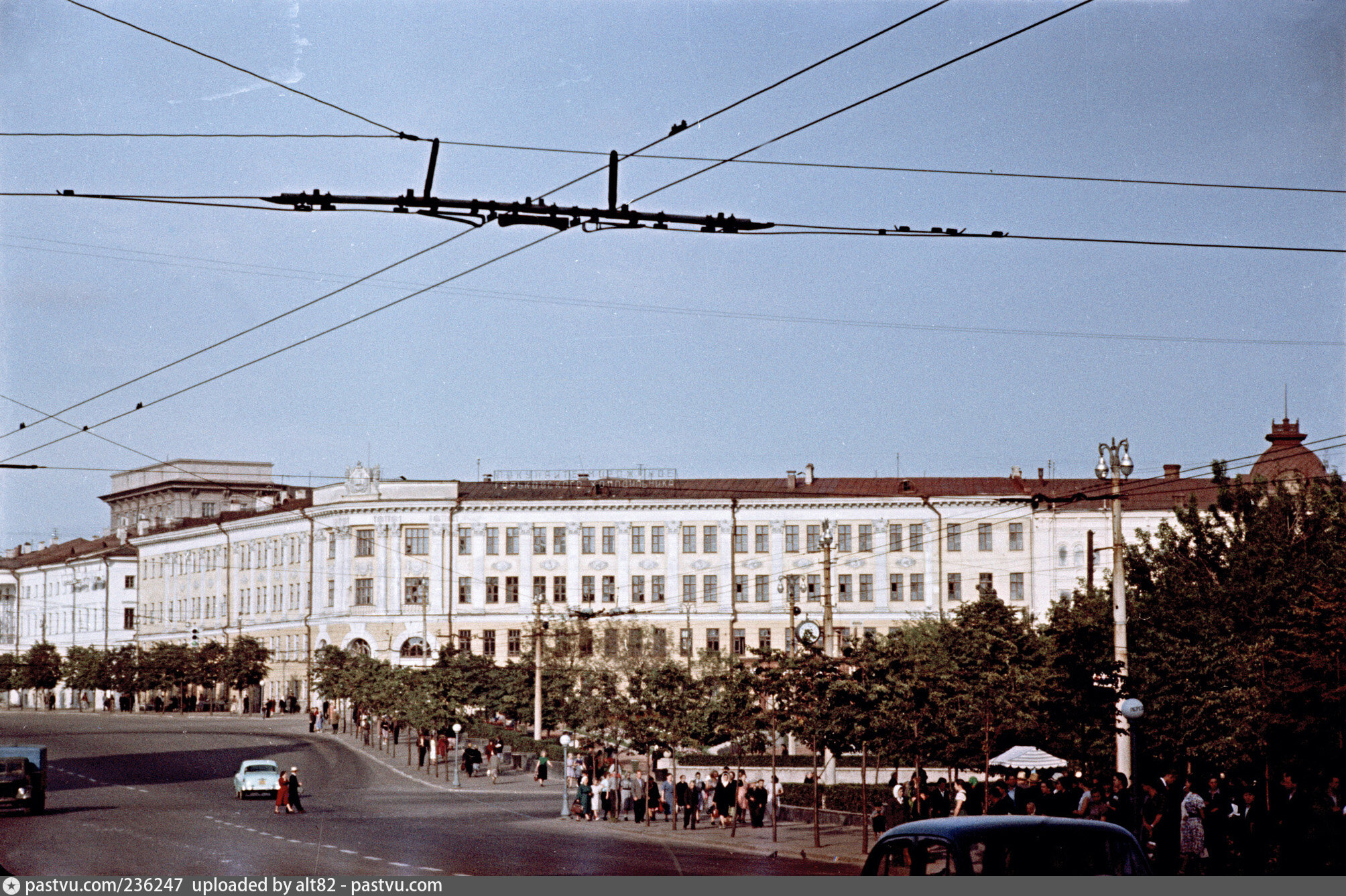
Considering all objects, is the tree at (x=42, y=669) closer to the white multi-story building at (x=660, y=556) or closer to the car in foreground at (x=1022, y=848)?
the white multi-story building at (x=660, y=556)

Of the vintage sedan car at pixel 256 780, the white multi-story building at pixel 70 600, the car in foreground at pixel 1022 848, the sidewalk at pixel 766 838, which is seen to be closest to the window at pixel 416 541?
the white multi-story building at pixel 70 600

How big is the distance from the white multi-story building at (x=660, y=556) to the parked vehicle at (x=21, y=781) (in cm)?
5654

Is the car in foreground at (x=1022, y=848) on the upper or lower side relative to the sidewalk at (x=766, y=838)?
upper

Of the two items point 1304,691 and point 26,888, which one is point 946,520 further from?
point 26,888

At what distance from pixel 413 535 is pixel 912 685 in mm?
79680

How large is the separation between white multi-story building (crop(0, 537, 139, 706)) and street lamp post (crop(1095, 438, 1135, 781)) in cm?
11155

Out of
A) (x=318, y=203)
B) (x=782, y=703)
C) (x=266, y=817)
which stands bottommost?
(x=266, y=817)

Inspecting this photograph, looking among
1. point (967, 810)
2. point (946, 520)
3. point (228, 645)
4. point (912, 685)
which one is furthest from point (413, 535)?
point (967, 810)

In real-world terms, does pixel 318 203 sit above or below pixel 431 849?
above

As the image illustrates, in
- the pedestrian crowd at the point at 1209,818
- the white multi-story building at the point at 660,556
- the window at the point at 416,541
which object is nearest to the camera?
the pedestrian crowd at the point at 1209,818

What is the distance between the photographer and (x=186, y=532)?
13012 centimetres

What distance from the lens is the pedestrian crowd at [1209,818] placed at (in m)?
19.5

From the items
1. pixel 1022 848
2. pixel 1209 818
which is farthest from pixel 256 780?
pixel 1022 848

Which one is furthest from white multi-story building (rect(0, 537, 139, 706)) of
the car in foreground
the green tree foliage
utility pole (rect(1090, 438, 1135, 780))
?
the car in foreground
